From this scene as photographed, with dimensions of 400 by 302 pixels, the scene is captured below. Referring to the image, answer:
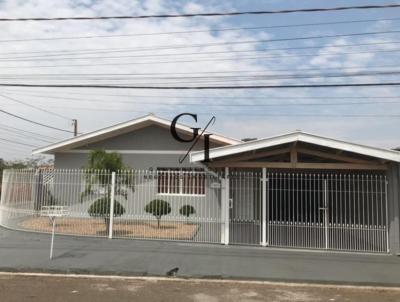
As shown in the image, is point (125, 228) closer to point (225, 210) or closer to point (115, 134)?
point (225, 210)

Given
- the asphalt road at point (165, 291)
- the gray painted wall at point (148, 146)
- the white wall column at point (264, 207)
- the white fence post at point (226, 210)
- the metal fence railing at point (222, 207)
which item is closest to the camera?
the asphalt road at point (165, 291)

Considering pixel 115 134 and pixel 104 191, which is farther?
pixel 115 134

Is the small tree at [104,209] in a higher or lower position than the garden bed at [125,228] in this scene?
higher

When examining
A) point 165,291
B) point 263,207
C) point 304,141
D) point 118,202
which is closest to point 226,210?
point 263,207

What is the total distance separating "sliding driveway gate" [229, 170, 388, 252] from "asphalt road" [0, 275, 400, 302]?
4.38 metres

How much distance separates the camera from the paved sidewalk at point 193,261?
1041 centimetres

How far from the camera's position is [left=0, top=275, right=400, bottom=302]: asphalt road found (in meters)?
8.32

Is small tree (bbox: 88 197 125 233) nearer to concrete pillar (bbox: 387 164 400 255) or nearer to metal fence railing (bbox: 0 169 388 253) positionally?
metal fence railing (bbox: 0 169 388 253)

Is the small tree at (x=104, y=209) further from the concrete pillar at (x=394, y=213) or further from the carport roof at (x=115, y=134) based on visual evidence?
the concrete pillar at (x=394, y=213)

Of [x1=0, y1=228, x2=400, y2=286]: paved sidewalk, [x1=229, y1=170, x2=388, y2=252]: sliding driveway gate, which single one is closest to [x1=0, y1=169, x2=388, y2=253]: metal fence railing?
[x1=229, y1=170, x2=388, y2=252]: sliding driveway gate

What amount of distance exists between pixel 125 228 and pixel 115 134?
7.57 m

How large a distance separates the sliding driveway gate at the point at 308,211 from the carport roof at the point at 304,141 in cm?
82

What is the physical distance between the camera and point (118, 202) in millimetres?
16078

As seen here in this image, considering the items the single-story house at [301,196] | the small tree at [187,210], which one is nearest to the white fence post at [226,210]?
the single-story house at [301,196]
